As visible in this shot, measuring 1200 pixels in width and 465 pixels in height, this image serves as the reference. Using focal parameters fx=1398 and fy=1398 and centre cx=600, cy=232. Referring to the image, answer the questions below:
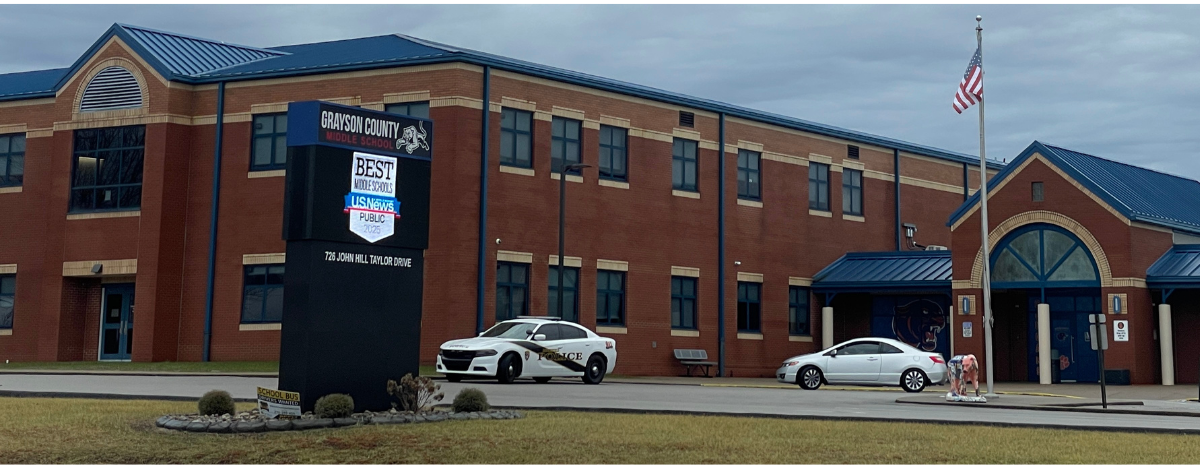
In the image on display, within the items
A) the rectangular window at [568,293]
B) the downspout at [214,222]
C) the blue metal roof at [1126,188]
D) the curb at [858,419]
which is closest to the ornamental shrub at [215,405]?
the curb at [858,419]

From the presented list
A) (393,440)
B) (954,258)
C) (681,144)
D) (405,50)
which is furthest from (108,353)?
(393,440)

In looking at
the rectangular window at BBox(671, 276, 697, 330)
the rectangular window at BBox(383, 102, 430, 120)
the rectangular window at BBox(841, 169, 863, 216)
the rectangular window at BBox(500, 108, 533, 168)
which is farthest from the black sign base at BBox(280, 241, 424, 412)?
the rectangular window at BBox(841, 169, 863, 216)

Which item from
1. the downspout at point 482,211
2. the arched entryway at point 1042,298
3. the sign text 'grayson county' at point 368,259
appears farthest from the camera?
the arched entryway at point 1042,298

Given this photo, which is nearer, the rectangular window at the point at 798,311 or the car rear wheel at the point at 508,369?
the car rear wheel at the point at 508,369

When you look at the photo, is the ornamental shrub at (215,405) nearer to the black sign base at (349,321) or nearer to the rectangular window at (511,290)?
the black sign base at (349,321)

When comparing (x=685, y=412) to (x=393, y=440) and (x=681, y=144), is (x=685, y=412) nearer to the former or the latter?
(x=393, y=440)

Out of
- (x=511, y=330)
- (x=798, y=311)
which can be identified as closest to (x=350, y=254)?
(x=511, y=330)

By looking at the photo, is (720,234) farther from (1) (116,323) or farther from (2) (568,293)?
(1) (116,323)

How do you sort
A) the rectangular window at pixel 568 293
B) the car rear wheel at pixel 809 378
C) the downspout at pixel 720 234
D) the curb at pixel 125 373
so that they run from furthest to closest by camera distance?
the downspout at pixel 720 234 < the rectangular window at pixel 568 293 < the car rear wheel at pixel 809 378 < the curb at pixel 125 373

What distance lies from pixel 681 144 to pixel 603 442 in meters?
27.8

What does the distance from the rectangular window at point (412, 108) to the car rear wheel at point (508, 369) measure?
30.4 feet

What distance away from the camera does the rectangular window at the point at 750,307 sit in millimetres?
43844

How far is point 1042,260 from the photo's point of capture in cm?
3738

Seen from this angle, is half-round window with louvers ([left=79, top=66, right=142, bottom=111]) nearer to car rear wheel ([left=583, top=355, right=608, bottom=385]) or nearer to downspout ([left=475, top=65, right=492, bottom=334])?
downspout ([left=475, top=65, right=492, bottom=334])
